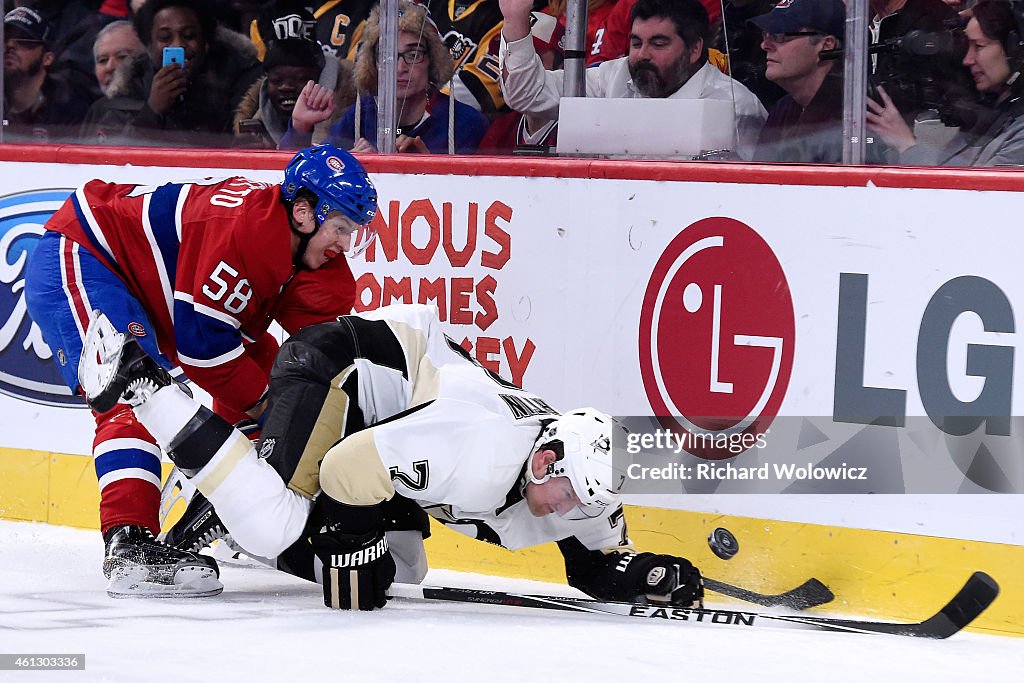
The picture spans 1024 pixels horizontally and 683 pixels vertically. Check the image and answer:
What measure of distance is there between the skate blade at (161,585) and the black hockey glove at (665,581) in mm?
1064

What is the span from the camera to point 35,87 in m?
4.90

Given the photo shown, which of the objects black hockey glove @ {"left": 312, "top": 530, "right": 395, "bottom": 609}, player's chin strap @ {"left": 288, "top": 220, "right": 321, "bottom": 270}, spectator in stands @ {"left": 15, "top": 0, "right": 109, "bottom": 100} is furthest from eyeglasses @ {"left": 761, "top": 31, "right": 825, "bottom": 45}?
spectator in stands @ {"left": 15, "top": 0, "right": 109, "bottom": 100}

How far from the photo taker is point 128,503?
3.74 meters

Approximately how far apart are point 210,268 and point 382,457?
0.69 meters

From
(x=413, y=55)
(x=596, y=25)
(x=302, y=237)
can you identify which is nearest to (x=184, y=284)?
(x=302, y=237)

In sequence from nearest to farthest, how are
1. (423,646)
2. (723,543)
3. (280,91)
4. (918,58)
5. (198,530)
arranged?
(423,646) < (918,58) < (723,543) < (198,530) < (280,91)

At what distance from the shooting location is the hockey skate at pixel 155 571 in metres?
3.58

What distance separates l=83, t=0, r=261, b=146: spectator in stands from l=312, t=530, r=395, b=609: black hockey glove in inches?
67.2

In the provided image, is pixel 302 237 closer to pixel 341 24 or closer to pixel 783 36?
pixel 341 24

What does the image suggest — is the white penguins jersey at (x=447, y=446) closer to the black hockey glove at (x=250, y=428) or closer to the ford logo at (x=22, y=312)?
the black hockey glove at (x=250, y=428)

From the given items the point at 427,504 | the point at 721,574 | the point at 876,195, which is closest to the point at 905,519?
the point at 721,574

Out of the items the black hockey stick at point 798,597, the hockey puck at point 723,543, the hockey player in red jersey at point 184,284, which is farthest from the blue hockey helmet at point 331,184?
the black hockey stick at point 798,597

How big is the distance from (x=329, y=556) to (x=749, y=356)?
1165mm

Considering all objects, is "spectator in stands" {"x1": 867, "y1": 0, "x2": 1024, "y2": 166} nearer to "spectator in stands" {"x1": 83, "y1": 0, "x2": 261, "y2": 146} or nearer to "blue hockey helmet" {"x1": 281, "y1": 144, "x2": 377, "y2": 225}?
"blue hockey helmet" {"x1": 281, "y1": 144, "x2": 377, "y2": 225}
